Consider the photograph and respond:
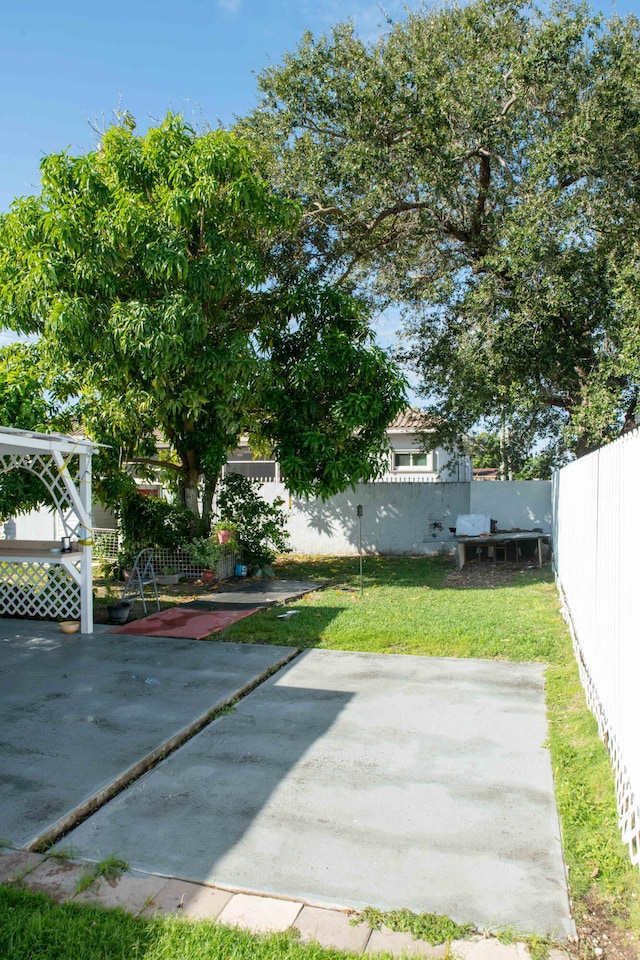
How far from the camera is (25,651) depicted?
296 inches

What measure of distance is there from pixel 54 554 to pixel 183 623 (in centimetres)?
185

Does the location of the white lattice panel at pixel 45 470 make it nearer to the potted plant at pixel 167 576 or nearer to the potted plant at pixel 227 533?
the potted plant at pixel 167 576

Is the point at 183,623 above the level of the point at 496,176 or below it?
below

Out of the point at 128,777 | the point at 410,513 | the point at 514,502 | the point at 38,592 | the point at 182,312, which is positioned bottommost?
the point at 128,777

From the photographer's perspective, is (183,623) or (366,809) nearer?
(366,809)

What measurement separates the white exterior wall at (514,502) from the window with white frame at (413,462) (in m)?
6.62

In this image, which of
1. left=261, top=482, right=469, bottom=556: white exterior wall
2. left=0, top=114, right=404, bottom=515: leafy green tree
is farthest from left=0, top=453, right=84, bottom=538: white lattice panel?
left=261, top=482, right=469, bottom=556: white exterior wall

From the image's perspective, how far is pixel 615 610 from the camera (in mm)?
3957

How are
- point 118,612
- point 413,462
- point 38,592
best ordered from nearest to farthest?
point 118,612 < point 38,592 < point 413,462

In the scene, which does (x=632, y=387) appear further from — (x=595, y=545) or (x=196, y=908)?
(x=196, y=908)

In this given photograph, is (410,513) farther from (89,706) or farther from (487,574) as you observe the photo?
(89,706)

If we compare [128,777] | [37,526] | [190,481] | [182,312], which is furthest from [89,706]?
[37,526]

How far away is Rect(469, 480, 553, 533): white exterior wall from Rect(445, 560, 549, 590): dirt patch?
5.90ft

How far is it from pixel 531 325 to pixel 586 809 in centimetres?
1005
